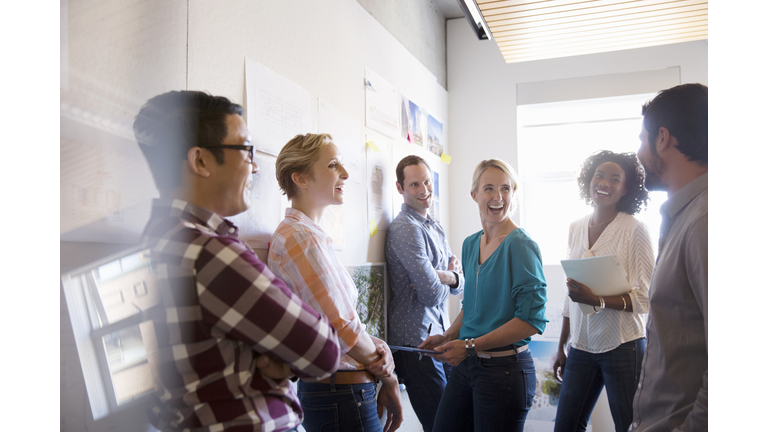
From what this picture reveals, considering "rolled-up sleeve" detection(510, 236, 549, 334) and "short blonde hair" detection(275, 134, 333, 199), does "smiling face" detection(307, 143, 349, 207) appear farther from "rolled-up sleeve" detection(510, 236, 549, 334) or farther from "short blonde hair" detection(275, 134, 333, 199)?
"rolled-up sleeve" detection(510, 236, 549, 334)

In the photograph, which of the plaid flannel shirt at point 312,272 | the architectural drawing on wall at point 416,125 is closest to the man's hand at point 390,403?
the plaid flannel shirt at point 312,272

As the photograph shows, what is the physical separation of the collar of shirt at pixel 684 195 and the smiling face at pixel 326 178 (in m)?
0.87

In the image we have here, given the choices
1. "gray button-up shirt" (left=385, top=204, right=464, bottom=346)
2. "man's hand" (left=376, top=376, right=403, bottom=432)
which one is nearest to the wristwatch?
"man's hand" (left=376, top=376, right=403, bottom=432)

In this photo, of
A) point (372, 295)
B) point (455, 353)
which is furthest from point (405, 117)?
point (455, 353)

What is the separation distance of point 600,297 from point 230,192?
63.1 inches

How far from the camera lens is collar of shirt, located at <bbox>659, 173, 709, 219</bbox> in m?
1.01

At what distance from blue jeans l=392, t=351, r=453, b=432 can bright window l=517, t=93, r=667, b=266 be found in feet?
4.14

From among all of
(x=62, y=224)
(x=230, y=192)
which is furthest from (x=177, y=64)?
(x=62, y=224)

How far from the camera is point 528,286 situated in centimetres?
162

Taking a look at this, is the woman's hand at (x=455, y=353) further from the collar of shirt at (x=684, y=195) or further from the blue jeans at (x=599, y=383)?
the collar of shirt at (x=684, y=195)

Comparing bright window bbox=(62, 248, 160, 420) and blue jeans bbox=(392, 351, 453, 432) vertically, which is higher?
bright window bbox=(62, 248, 160, 420)

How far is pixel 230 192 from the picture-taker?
84 centimetres
